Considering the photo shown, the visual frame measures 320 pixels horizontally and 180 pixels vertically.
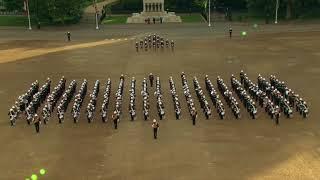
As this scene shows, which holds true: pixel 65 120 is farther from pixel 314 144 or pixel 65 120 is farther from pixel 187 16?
pixel 187 16

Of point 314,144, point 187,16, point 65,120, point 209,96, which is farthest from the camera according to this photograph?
point 187,16

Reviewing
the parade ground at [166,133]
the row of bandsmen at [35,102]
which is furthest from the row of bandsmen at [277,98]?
the row of bandsmen at [35,102]

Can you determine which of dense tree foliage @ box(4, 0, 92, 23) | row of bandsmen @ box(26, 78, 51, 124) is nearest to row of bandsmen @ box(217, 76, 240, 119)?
row of bandsmen @ box(26, 78, 51, 124)

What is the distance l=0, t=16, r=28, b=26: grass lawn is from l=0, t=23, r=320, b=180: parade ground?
25.8 metres

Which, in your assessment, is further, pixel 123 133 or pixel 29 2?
pixel 29 2

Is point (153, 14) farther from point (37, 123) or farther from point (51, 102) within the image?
point (37, 123)

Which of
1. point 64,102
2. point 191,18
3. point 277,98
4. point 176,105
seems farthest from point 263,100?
point 191,18

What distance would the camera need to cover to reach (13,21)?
80.2 meters

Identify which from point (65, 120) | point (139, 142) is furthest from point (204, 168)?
point (65, 120)

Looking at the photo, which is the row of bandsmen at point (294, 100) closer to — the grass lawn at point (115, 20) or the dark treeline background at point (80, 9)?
the dark treeline background at point (80, 9)

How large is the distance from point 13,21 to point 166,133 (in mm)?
57442

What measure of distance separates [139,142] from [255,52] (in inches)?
1119

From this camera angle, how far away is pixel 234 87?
3706 centimetres

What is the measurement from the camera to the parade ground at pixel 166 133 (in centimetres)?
2422
